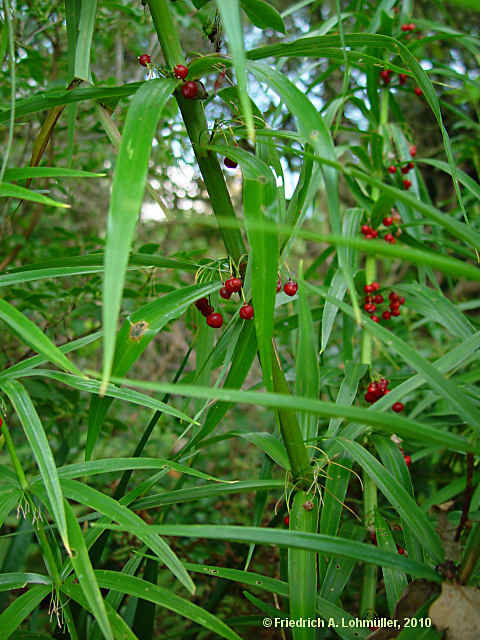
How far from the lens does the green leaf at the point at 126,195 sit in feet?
0.93

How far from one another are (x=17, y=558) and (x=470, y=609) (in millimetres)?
748

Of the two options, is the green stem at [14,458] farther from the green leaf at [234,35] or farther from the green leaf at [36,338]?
the green leaf at [234,35]

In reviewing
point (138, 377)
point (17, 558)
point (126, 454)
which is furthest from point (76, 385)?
point (138, 377)

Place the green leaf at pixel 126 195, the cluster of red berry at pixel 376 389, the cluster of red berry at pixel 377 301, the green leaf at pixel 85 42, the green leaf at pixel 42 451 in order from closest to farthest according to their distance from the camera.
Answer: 1. the green leaf at pixel 126 195
2. the green leaf at pixel 42 451
3. the green leaf at pixel 85 42
4. the cluster of red berry at pixel 376 389
5. the cluster of red berry at pixel 377 301

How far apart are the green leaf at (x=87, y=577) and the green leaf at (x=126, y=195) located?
7.2 inches

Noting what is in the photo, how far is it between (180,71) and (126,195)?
244 millimetres

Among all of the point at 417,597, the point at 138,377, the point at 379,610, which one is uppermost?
the point at 417,597

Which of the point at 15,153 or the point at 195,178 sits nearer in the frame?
the point at 195,178

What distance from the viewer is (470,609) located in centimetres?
40

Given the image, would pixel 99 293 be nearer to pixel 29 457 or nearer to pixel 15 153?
pixel 29 457

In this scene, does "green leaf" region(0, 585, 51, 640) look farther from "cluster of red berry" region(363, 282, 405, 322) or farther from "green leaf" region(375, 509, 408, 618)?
"cluster of red berry" region(363, 282, 405, 322)

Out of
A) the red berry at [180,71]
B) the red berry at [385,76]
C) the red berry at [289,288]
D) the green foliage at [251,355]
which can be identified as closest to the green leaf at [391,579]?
the green foliage at [251,355]

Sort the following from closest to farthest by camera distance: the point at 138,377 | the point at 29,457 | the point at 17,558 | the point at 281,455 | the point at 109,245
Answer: the point at 109,245, the point at 281,455, the point at 17,558, the point at 29,457, the point at 138,377

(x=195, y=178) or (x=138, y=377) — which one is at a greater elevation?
(x=195, y=178)
